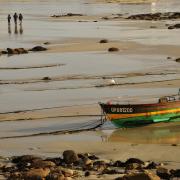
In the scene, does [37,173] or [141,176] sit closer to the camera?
[141,176]

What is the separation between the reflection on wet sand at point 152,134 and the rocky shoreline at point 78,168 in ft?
9.73

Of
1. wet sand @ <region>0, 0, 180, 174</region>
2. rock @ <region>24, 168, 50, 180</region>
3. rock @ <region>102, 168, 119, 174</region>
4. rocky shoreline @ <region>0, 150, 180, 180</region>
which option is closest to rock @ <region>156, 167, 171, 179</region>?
rocky shoreline @ <region>0, 150, 180, 180</region>

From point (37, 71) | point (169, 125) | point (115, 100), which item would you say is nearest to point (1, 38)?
point (37, 71)

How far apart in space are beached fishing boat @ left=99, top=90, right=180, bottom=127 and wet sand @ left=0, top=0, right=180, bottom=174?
371 millimetres

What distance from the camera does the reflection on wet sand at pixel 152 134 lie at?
18.9 metres

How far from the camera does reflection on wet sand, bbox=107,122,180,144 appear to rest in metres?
18.9

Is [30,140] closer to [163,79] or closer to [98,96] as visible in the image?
[98,96]

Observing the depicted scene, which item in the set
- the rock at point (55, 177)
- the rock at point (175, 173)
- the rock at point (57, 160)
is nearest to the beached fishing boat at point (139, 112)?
the rock at point (57, 160)

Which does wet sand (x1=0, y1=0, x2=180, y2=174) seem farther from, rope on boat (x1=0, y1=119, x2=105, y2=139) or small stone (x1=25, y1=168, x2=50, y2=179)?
small stone (x1=25, y1=168, x2=50, y2=179)

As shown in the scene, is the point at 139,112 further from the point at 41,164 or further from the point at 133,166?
the point at 41,164

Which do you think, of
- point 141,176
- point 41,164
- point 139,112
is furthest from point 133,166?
point 139,112

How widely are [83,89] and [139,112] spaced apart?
7.83 meters

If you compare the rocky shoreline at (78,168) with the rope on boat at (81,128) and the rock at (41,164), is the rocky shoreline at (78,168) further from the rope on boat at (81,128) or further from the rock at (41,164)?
the rope on boat at (81,128)

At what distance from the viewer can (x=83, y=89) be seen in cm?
2783
